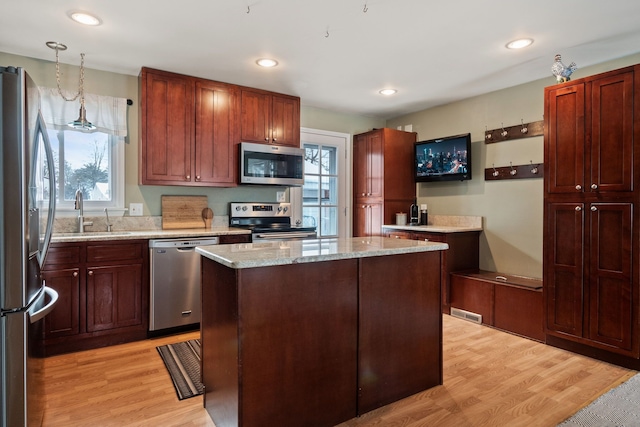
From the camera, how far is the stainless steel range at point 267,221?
377cm

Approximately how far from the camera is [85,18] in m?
2.54

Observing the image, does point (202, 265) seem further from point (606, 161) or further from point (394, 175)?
point (394, 175)

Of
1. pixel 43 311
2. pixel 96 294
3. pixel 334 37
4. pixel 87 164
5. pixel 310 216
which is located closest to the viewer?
pixel 43 311

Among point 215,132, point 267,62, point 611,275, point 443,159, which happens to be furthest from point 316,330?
point 443,159

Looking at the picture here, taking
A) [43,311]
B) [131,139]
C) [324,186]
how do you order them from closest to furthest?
[43,311] → [131,139] → [324,186]

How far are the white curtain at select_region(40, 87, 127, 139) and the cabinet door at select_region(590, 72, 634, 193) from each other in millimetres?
4041

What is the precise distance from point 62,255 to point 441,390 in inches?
116

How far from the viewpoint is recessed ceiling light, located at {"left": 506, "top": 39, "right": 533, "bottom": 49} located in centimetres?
287

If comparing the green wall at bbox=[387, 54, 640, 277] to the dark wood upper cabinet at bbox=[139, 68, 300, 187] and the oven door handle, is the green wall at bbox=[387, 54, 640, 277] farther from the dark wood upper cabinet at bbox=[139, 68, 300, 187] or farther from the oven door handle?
the dark wood upper cabinet at bbox=[139, 68, 300, 187]

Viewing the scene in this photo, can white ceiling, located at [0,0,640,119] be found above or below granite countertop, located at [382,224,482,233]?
above

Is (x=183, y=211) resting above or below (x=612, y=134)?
below

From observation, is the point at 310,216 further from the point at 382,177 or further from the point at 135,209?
the point at 135,209

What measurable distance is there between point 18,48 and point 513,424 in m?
4.45

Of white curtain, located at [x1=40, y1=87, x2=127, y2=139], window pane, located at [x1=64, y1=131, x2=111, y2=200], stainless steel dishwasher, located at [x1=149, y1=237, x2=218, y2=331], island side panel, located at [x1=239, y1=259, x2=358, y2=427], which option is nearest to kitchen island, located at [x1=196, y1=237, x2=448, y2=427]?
island side panel, located at [x1=239, y1=259, x2=358, y2=427]
